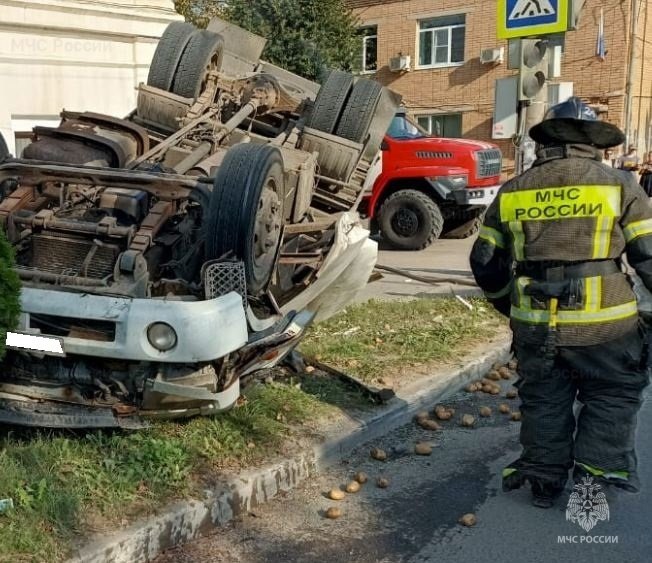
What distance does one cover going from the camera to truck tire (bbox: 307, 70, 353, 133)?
616 centimetres

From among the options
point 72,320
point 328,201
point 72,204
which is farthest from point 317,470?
point 328,201

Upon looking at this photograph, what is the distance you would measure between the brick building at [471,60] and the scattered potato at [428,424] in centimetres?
1685

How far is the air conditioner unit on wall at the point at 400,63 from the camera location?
23312mm

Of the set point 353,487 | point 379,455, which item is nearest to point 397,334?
point 379,455

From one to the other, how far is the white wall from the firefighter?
26.4ft

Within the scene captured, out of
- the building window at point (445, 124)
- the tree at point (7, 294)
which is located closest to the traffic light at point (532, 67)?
the tree at point (7, 294)

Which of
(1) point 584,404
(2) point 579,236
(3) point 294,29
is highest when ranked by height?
(3) point 294,29

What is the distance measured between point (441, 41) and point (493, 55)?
7.05ft

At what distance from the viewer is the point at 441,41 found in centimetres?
2295

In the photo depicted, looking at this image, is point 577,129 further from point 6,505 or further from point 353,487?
point 6,505

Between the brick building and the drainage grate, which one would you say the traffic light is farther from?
the brick building

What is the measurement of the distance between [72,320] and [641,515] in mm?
2751

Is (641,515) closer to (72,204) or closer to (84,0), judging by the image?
(72,204)

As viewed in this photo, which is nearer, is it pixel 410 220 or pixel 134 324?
pixel 134 324
